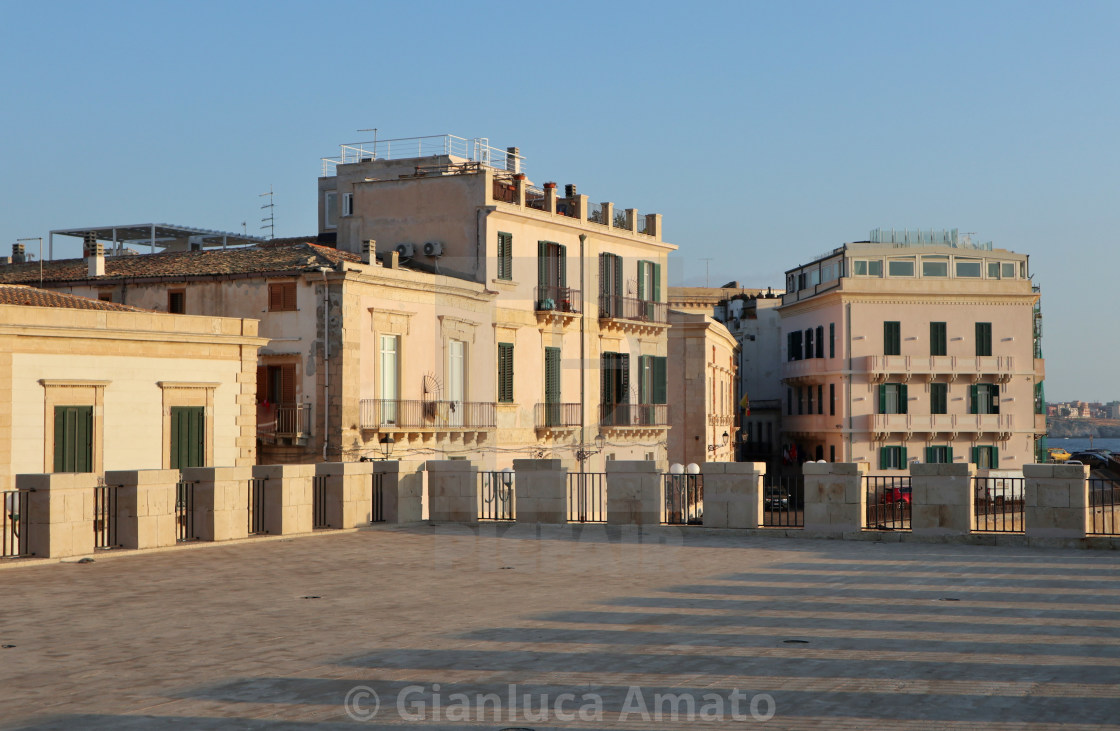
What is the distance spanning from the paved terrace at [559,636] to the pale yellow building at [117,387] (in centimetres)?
917

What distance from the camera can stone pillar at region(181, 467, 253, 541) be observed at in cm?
2005

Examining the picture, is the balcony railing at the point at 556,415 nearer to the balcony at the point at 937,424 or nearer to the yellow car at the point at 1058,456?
the balcony at the point at 937,424

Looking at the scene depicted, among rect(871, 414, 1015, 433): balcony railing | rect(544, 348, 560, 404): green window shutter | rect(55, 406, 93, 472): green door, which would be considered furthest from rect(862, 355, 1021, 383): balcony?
rect(55, 406, 93, 472): green door

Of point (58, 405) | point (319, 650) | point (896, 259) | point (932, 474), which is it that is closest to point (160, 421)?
point (58, 405)

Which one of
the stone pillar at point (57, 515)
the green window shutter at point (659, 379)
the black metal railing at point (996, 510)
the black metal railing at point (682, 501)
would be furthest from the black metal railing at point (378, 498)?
the green window shutter at point (659, 379)

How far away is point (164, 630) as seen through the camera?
11742mm

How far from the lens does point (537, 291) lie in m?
39.7

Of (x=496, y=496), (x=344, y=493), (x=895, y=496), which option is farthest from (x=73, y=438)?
(x=895, y=496)

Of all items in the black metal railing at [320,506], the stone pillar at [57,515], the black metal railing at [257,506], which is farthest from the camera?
the black metal railing at [320,506]

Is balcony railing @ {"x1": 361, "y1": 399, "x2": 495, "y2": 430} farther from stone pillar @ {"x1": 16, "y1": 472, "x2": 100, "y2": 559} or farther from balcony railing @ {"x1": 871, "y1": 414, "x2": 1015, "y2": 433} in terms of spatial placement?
balcony railing @ {"x1": 871, "y1": 414, "x2": 1015, "y2": 433}

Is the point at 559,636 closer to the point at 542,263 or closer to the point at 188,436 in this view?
the point at 188,436

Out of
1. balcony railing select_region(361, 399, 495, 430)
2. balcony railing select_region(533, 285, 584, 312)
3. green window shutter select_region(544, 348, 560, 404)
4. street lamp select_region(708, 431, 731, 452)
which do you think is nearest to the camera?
balcony railing select_region(361, 399, 495, 430)

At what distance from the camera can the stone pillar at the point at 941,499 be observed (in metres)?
21.1

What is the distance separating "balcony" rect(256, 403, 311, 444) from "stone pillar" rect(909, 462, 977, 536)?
17.1 metres
